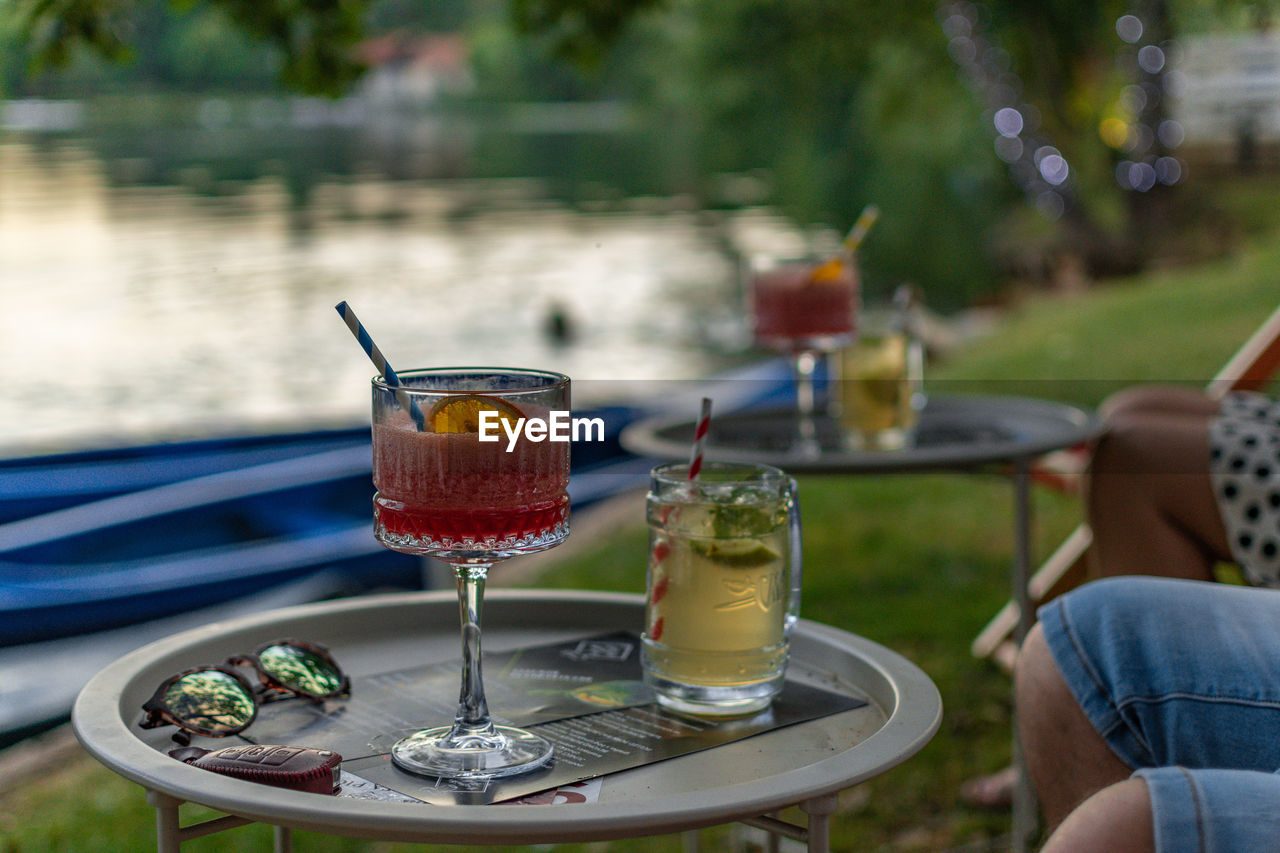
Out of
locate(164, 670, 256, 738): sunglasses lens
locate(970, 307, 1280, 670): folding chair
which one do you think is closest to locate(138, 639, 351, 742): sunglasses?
locate(164, 670, 256, 738): sunglasses lens

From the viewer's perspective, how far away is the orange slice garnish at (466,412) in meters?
0.87

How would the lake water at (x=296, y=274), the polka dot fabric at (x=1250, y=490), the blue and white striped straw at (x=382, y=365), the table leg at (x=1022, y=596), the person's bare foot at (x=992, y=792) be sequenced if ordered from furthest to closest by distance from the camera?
the lake water at (x=296, y=274) < the person's bare foot at (x=992, y=792) < the table leg at (x=1022, y=596) < the polka dot fabric at (x=1250, y=490) < the blue and white striped straw at (x=382, y=365)

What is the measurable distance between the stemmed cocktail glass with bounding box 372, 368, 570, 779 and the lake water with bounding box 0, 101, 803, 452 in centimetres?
333

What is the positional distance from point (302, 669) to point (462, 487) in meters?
0.29

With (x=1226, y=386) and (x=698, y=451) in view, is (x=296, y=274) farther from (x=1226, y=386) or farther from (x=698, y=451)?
(x=698, y=451)

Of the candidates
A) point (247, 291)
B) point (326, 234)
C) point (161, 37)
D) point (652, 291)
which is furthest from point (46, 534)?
point (326, 234)

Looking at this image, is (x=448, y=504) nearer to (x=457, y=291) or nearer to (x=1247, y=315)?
(x=1247, y=315)

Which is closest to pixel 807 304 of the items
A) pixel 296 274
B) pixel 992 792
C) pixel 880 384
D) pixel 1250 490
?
pixel 880 384

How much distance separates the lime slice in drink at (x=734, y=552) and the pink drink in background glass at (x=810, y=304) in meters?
1.09

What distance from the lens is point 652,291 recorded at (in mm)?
14117

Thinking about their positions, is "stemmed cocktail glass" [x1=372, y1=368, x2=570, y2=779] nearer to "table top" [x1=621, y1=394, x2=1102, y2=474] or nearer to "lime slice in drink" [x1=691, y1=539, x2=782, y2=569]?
"lime slice in drink" [x1=691, y1=539, x2=782, y2=569]

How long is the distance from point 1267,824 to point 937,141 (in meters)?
14.3

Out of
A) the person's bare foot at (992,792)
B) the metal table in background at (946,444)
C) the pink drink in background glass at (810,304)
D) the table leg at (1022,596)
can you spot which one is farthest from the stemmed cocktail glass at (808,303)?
the person's bare foot at (992,792)

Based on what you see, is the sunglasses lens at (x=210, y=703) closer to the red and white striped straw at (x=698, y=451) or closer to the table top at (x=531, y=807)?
the table top at (x=531, y=807)
